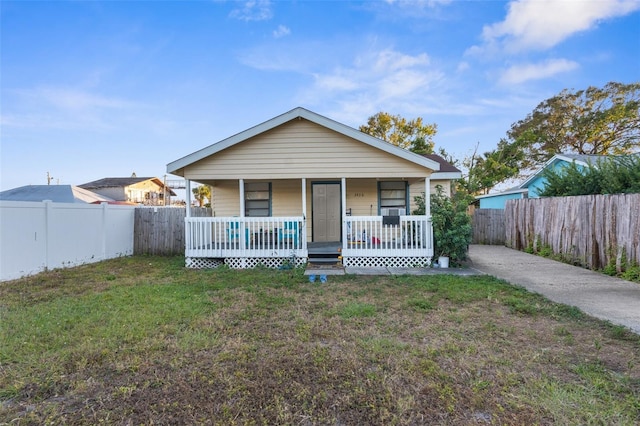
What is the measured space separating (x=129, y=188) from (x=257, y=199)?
109 feet

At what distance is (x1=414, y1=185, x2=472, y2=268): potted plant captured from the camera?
8.01m

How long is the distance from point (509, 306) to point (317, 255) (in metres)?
5.11

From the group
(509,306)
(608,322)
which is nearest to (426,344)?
(509,306)

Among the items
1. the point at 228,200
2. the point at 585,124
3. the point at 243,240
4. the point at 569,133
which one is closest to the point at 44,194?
the point at 228,200

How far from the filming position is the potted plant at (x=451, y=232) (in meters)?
8.01

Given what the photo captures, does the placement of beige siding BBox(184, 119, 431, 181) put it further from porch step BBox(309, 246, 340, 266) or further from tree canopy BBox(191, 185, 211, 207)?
tree canopy BBox(191, 185, 211, 207)

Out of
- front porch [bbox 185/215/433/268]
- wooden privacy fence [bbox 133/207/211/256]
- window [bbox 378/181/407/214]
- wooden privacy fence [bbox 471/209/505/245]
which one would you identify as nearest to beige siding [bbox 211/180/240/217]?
wooden privacy fence [bbox 133/207/211/256]

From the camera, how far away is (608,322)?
4129 mm

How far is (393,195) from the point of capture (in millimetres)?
10602

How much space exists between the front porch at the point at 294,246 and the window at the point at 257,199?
1.71 meters

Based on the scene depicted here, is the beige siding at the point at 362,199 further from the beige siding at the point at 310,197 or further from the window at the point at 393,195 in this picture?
the window at the point at 393,195

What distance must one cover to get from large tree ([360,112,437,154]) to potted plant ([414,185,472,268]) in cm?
1973

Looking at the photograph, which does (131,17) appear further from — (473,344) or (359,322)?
(473,344)

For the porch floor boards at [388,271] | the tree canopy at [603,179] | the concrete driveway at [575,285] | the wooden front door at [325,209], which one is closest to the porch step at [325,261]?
the porch floor boards at [388,271]
